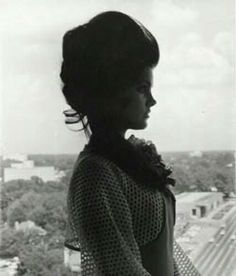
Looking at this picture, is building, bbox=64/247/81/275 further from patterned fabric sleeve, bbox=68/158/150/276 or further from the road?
patterned fabric sleeve, bbox=68/158/150/276

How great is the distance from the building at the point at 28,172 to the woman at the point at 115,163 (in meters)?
0.52

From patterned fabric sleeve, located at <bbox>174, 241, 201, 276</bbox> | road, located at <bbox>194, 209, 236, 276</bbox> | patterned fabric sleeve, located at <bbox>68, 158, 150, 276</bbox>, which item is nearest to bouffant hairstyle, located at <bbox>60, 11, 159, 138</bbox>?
patterned fabric sleeve, located at <bbox>68, 158, 150, 276</bbox>

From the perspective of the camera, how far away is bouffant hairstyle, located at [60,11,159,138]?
0.73m

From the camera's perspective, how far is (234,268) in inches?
51.6

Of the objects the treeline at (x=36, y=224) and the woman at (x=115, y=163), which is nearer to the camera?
the woman at (x=115, y=163)

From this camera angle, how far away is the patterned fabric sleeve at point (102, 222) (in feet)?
2.17

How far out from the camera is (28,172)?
132 centimetres

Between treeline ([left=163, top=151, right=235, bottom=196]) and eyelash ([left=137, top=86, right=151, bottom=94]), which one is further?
treeline ([left=163, top=151, right=235, bottom=196])

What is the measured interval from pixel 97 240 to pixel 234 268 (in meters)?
0.76

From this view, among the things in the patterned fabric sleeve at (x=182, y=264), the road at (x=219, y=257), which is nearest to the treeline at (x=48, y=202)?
the road at (x=219, y=257)

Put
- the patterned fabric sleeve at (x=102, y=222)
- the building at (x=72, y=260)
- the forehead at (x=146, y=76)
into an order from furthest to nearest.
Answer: the building at (x=72, y=260)
the forehead at (x=146, y=76)
the patterned fabric sleeve at (x=102, y=222)

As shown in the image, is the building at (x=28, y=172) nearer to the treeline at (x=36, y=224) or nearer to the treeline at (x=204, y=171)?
the treeline at (x=36, y=224)

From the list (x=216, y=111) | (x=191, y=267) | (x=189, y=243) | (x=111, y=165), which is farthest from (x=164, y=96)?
(x=111, y=165)

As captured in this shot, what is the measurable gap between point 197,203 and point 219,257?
6.0 inches
